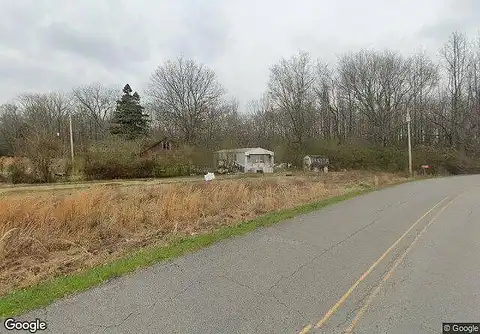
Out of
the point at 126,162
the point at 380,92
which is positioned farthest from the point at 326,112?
the point at 126,162

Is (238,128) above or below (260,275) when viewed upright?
above

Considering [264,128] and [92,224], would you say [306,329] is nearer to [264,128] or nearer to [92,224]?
[92,224]

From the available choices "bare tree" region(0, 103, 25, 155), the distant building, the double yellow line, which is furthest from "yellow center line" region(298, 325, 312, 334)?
"bare tree" region(0, 103, 25, 155)

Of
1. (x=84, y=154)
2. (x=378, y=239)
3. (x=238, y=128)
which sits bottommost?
(x=378, y=239)

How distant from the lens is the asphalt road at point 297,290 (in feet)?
13.5

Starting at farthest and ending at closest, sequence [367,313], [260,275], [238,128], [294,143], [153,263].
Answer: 1. [238,128]
2. [294,143]
3. [153,263]
4. [260,275]
5. [367,313]

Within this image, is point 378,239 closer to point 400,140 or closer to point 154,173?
point 154,173

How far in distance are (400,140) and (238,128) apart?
94.4 ft

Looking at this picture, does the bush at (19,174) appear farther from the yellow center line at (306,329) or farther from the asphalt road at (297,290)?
the yellow center line at (306,329)

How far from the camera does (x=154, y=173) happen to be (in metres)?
36.3

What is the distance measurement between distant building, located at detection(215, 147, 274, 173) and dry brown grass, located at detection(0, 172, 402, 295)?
96.3 feet

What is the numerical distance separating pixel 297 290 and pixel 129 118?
58040 millimetres

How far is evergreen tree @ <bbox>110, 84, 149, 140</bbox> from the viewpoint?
2307 inches

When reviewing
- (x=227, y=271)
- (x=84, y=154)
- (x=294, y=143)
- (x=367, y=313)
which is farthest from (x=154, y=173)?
(x=367, y=313)
